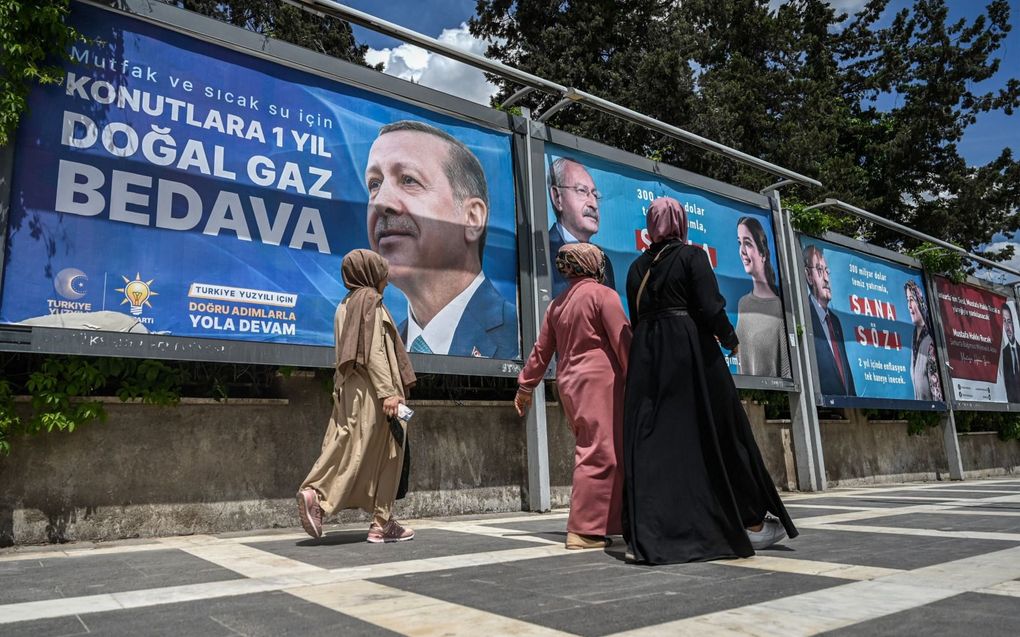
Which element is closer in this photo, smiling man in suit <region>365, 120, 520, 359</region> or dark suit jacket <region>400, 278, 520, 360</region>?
smiling man in suit <region>365, 120, 520, 359</region>

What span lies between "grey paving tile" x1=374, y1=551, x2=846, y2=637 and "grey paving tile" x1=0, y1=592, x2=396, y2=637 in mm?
497

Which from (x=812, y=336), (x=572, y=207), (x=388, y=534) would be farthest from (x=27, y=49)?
(x=812, y=336)

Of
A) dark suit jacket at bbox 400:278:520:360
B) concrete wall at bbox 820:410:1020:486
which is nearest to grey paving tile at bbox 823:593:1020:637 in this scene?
dark suit jacket at bbox 400:278:520:360

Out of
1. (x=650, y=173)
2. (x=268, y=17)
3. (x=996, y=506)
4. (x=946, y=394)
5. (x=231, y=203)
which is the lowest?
(x=996, y=506)

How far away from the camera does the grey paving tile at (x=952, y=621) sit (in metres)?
2.14

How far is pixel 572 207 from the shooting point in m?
8.85

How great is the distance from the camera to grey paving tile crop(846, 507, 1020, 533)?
16.2ft

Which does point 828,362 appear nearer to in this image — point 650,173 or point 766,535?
point 650,173

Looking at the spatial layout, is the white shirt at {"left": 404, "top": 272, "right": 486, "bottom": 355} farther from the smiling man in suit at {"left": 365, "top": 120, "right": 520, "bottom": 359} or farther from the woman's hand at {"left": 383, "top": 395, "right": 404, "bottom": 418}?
the woman's hand at {"left": 383, "top": 395, "right": 404, "bottom": 418}

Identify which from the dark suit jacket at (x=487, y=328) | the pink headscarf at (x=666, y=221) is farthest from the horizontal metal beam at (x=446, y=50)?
the pink headscarf at (x=666, y=221)

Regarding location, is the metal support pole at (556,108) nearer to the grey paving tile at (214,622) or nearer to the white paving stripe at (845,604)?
the white paving stripe at (845,604)

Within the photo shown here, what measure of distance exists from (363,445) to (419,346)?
2398 mm

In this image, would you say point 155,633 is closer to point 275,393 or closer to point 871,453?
point 275,393

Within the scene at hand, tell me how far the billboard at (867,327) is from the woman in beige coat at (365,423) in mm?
9050
